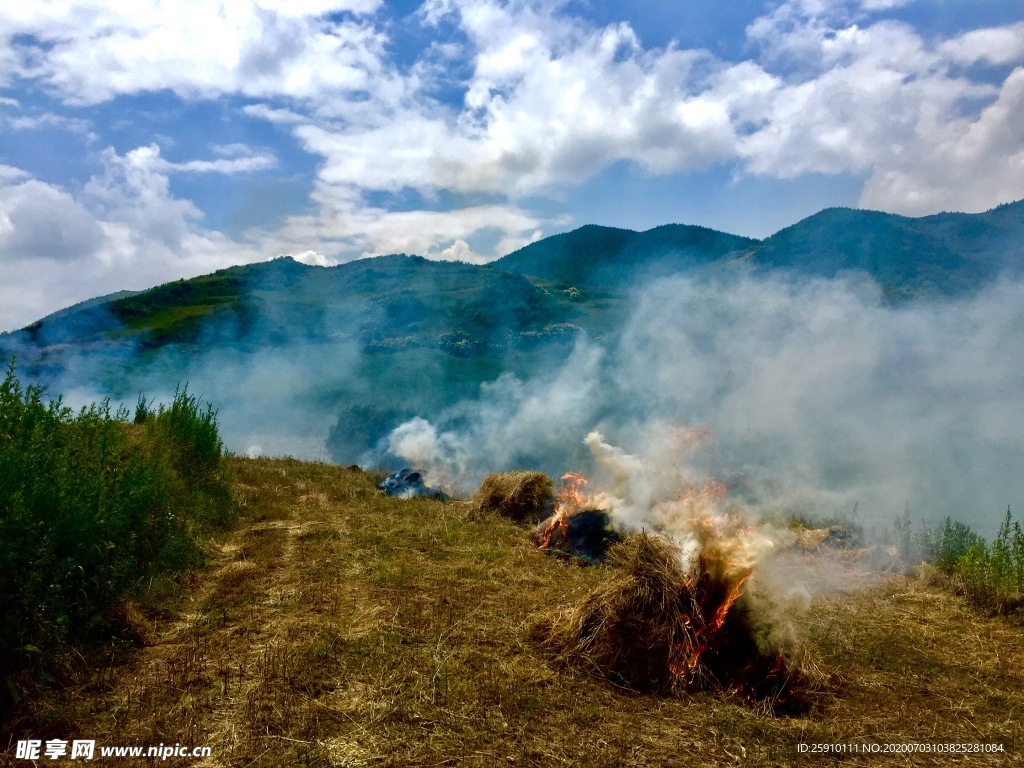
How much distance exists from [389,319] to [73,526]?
40.9 metres

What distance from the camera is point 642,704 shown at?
14.3ft

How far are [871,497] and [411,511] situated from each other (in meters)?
9.89

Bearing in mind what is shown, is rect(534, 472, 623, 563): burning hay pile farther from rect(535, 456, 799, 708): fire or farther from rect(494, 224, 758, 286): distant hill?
rect(494, 224, 758, 286): distant hill

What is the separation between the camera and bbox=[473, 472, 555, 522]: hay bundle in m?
10.9

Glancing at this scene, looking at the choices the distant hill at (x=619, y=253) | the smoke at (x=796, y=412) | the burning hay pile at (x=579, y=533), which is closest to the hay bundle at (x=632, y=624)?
the burning hay pile at (x=579, y=533)

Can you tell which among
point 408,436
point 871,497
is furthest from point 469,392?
point 871,497

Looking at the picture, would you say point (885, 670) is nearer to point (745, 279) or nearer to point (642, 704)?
point (642, 704)

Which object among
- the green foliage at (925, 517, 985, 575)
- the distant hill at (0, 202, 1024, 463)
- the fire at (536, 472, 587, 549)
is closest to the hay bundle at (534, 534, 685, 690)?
the fire at (536, 472, 587, 549)

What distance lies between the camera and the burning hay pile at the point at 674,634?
4.66m

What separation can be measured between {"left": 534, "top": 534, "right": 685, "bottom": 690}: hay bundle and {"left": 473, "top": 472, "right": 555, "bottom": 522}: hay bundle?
5497 mm

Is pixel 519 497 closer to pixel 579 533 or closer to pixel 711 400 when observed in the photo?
pixel 579 533

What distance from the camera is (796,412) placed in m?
15.5

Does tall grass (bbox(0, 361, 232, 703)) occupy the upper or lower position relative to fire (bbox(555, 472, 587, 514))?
upper

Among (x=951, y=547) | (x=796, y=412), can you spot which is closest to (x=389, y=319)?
(x=796, y=412)
